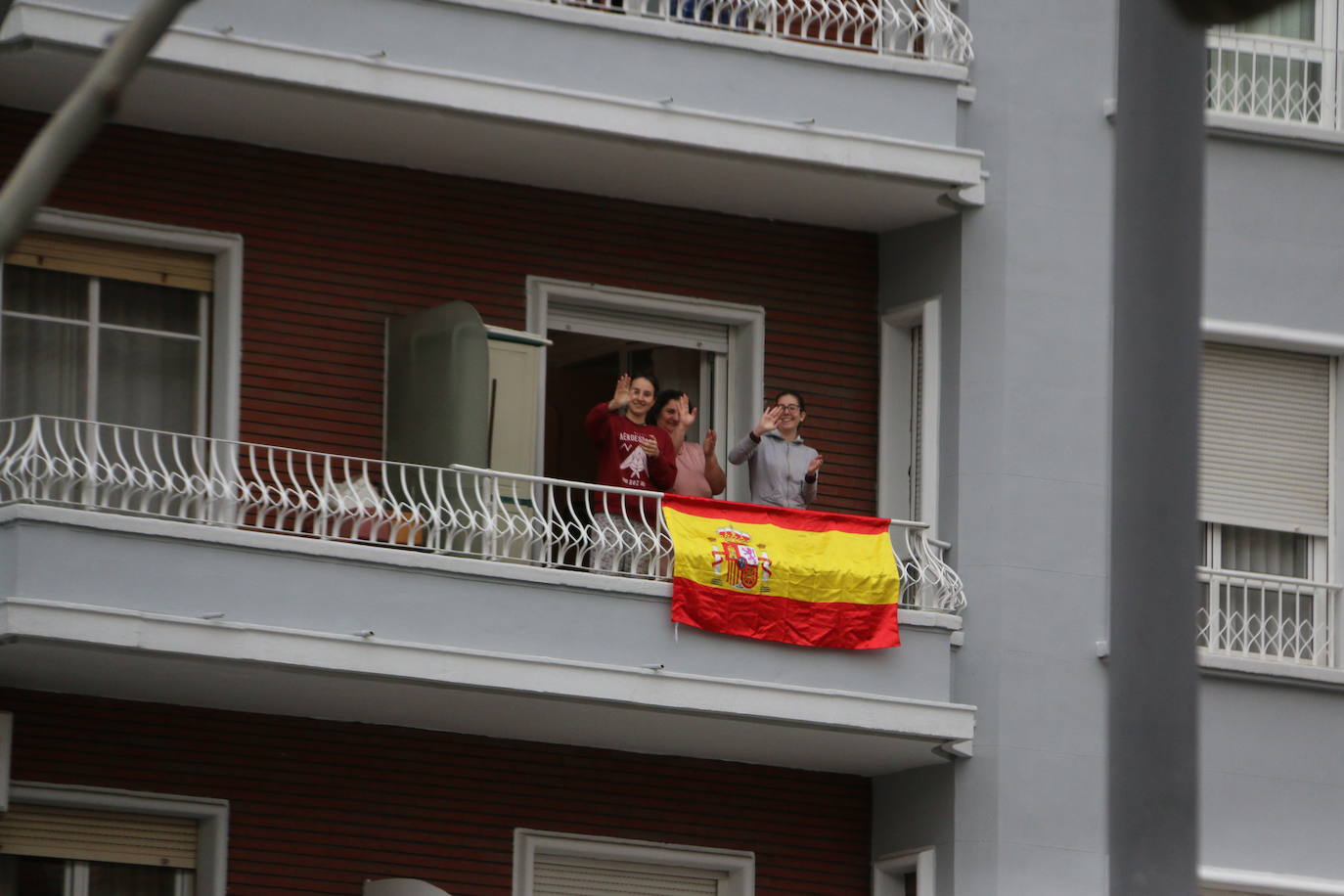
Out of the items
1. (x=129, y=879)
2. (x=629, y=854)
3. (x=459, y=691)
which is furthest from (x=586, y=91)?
(x=129, y=879)

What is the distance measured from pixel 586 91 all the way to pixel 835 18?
6.14ft

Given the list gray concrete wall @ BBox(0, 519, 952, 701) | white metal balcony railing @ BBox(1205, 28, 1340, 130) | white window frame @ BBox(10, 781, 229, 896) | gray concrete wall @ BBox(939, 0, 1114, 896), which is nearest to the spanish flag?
gray concrete wall @ BBox(0, 519, 952, 701)

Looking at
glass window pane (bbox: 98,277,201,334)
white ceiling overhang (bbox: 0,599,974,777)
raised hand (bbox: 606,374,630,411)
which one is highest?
glass window pane (bbox: 98,277,201,334)

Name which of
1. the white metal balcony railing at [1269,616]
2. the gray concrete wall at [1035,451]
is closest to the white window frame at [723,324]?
the gray concrete wall at [1035,451]

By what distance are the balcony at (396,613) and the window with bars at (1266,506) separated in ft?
7.11

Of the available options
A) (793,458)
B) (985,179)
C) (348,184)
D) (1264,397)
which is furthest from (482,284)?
(1264,397)

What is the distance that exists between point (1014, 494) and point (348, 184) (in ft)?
15.9

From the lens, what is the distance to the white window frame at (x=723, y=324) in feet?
58.8

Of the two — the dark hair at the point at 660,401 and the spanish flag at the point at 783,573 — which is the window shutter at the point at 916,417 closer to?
the spanish flag at the point at 783,573

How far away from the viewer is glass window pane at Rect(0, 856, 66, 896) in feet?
52.3

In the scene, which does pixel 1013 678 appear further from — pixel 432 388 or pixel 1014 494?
pixel 432 388

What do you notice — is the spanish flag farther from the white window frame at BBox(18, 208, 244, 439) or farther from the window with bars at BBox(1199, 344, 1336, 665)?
the white window frame at BBox(18, 208, 244, 439)

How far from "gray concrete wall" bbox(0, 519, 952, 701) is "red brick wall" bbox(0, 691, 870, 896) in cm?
132

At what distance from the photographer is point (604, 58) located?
56.3ft
